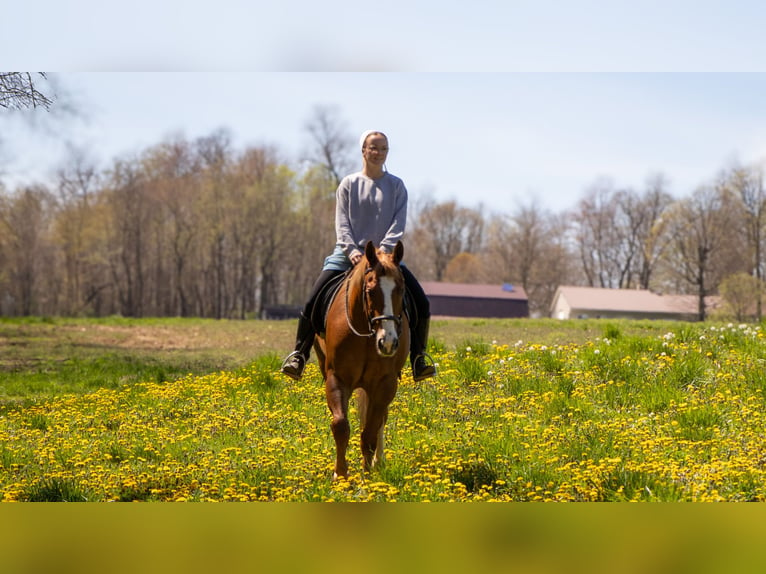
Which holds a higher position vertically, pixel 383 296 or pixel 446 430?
pixel 383 296

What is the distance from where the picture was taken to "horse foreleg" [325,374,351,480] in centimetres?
643

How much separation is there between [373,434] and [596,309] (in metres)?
65.4

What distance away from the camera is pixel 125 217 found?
51188 mm

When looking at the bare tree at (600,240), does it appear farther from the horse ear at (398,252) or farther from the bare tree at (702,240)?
the horse ear at (398,252)

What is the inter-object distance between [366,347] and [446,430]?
2675 mm

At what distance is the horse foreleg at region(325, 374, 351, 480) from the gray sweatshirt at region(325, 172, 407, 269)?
1240 mm

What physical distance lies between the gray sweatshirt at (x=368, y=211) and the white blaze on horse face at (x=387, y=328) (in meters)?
1.04

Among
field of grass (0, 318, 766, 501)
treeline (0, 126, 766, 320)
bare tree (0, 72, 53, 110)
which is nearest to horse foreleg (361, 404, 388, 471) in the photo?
field of grass (0, 318, 766, 501)

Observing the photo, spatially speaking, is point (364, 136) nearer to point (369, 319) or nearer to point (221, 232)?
point (369, 319)

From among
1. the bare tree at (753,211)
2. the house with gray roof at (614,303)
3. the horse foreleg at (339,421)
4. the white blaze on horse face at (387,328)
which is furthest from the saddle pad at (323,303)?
the house with gray roof at (614,303)

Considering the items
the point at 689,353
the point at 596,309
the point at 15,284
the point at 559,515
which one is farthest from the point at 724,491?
the point at 596,309

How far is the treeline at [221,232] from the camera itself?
47.0 m

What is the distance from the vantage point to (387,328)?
19.2 feet

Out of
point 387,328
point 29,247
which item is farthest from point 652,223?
point 387,328
